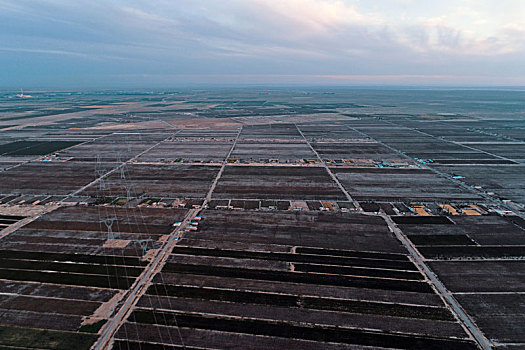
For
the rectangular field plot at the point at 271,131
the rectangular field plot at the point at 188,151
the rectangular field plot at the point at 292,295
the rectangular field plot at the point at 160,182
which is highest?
the rectangular field plot at the point at 271,131

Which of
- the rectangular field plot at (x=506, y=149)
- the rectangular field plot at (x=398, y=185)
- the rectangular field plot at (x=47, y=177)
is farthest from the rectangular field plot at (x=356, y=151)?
the rectangular field plot at (x=47, y=177)

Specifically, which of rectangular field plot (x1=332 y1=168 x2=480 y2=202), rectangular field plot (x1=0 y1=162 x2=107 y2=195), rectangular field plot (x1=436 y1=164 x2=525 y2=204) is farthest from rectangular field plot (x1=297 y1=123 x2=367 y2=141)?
rectangular field plot (x1=0 y1=162 x2=107 y2=195)

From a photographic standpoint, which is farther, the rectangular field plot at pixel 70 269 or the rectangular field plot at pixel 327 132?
the rectangular field plot at pixel 327 132

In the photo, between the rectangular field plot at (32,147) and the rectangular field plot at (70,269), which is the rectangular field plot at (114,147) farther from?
the rectangular field plot at (70,269)

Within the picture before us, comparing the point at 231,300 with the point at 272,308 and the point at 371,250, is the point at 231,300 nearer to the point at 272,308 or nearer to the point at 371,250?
the point at 272,308

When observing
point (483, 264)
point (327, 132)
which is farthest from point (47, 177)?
point (327, 132)
